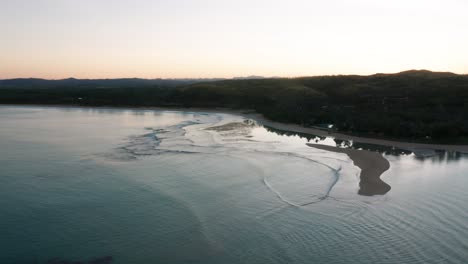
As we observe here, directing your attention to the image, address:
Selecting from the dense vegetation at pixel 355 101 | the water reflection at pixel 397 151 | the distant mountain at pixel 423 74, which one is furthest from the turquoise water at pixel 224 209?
A: the distant mountain at pixel 423 74

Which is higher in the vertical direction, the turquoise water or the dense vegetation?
the dense vegetation

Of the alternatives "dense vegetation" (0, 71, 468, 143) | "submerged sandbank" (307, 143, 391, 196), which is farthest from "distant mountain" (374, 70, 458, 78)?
"submerged sandbank" (307, 143, 391, 196)

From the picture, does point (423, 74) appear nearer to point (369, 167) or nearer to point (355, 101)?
point (355, 101)

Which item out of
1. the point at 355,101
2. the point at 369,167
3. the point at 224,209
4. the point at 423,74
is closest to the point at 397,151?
the point at 369,167

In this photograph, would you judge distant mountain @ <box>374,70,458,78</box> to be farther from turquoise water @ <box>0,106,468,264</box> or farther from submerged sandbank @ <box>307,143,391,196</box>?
turquoise water @ <box>0,106,468,264</box>

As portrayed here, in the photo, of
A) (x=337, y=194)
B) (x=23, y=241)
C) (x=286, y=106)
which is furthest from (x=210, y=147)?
(x=286, y=106)

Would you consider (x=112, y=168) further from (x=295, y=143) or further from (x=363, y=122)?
(x=363, y=122)

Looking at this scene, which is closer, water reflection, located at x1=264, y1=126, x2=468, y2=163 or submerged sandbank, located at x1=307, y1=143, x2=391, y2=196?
submerged sandbank, located at x1=307, y1=143, x2=391, y2=196

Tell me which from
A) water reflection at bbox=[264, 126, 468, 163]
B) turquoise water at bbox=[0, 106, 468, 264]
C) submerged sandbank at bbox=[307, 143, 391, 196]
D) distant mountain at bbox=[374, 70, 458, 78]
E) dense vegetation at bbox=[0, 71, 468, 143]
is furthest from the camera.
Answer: distant mountain at bbox=[374, 70, 458, 78]
